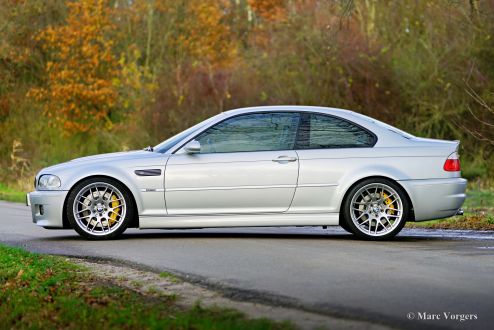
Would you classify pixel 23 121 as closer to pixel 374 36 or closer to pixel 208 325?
pixel 374 36

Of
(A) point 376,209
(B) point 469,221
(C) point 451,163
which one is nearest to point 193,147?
(A) point 376,209

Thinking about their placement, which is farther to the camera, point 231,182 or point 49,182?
point 49,182

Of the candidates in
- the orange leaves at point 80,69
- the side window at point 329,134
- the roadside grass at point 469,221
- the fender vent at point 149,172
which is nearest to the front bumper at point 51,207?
the fender vent at point 149,172

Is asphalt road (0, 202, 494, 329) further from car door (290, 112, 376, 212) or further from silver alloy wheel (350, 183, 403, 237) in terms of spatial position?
car door (290, 112, 376, 212)

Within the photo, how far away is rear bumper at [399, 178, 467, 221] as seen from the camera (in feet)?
40.9

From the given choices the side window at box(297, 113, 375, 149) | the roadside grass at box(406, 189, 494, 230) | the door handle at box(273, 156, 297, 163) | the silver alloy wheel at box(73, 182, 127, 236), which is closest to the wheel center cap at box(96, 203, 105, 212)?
the silver alloy wheel at box(73, 182, 127, 236)

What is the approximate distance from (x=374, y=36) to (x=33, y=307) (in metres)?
24.3

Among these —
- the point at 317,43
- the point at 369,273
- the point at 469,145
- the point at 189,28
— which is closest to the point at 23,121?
the point at 189,28

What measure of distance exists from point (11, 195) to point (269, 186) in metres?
13.4

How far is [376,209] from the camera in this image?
12484 mm

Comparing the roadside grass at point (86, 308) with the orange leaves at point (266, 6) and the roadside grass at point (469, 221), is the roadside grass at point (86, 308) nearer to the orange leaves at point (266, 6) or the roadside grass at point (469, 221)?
the roadside grass at point (469, 221)

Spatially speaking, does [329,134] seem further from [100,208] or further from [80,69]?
[80,69]

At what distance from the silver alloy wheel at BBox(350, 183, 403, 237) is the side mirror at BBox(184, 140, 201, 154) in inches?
72.7

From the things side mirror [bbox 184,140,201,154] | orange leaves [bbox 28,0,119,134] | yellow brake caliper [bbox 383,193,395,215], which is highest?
orange leaves [bbox 28,0,119,134]
